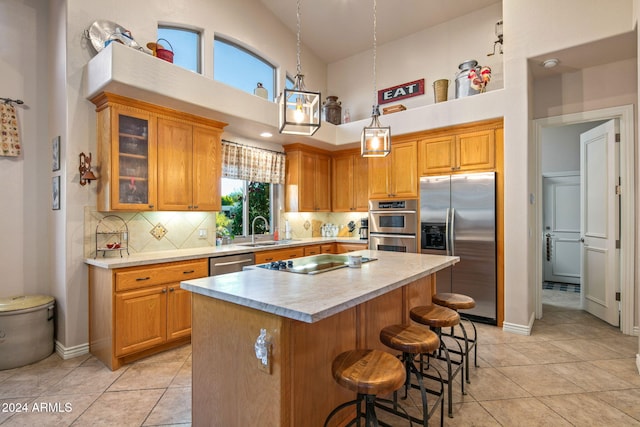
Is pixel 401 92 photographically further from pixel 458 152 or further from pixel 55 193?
pixel 55 193

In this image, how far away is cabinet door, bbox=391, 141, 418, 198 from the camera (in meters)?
4.59

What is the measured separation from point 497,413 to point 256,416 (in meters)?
1.65

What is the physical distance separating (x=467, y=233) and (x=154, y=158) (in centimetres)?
372

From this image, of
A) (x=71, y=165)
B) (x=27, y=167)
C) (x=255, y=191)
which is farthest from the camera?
(x=255, y=191)

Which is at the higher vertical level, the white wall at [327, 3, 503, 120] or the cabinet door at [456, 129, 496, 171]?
the white wall at [327, 3, 503, 120]

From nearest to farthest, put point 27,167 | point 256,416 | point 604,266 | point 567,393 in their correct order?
point 256,416, point 567,393, point 27,167, point 604,266

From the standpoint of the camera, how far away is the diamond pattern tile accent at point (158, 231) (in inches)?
141

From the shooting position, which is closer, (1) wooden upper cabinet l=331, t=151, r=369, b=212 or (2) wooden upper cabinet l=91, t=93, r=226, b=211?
(2) wooden upper cabinet l=91, t=93, r=226, b=211

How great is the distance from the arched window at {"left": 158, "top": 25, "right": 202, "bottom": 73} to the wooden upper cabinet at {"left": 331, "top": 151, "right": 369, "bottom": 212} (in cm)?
265

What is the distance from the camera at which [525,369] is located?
2.74m

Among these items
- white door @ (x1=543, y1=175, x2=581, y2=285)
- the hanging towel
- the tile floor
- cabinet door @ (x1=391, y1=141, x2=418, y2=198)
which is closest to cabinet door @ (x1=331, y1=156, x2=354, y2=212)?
cabinet door @ (x1=391, y1=141, x2=418, y2=198)

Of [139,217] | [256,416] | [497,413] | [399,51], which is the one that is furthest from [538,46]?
[139,217]

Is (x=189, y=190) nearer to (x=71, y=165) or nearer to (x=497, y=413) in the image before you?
(x=71, y=165)

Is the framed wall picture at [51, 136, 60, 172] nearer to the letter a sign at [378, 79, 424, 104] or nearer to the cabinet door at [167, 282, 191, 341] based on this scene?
the cabinet door at [167, 282, 191, 341]
